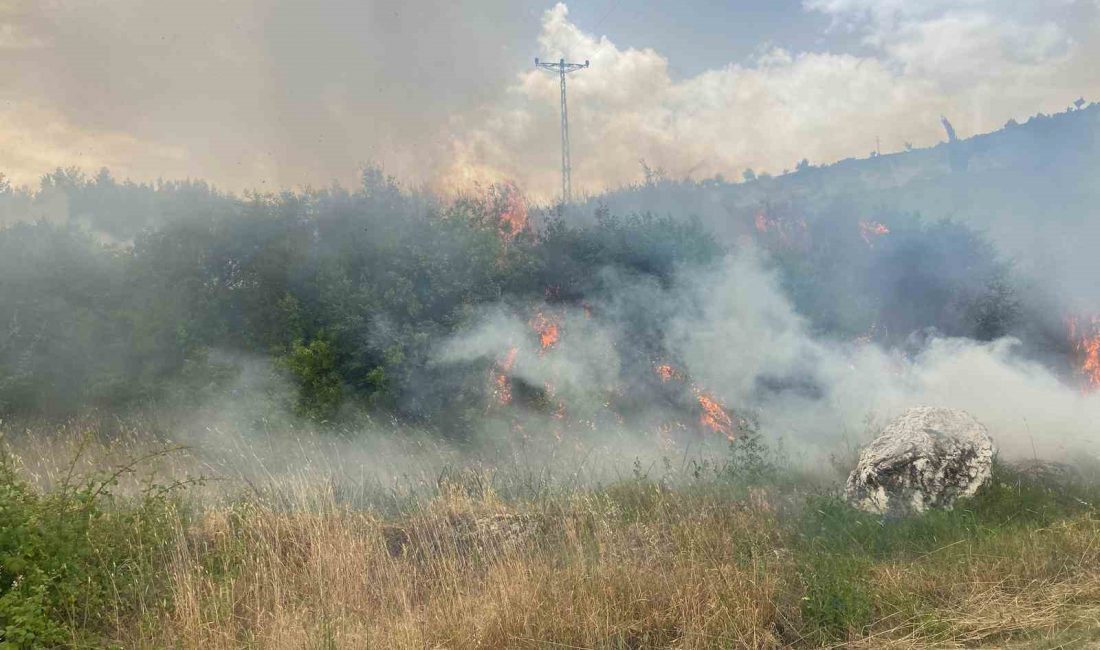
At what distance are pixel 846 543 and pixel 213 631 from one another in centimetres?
550

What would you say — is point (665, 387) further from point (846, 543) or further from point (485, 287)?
point (846, 543)

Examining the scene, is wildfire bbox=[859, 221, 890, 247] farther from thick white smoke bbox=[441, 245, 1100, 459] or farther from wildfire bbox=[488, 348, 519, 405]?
wildfire bbox=[488, 348, 519, 405]

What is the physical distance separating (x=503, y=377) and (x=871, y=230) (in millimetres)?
9815

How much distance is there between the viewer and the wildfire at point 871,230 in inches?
597

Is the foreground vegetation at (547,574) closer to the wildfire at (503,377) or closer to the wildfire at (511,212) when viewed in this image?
the wildfire at (503,377)

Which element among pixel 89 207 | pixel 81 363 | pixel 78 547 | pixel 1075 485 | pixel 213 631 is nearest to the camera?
pixel 213 631

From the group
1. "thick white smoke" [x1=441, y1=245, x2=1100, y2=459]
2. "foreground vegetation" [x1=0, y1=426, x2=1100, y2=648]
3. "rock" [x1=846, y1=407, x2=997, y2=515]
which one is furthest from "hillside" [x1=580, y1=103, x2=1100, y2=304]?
"foreground vegetation" [x1=0, y1=426, x2=1100, y2=648]

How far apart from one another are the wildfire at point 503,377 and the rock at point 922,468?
565cm

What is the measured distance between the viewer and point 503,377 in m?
11.5

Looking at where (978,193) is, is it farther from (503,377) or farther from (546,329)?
(503,377)

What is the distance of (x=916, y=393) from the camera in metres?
11.5

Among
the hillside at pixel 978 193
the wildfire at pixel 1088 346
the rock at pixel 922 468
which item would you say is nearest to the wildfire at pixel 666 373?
the rock at pixel 922 468

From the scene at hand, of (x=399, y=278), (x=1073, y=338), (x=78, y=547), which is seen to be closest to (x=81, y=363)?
(x=399, y=278)

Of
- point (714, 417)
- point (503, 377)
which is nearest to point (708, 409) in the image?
point (714, 417)
